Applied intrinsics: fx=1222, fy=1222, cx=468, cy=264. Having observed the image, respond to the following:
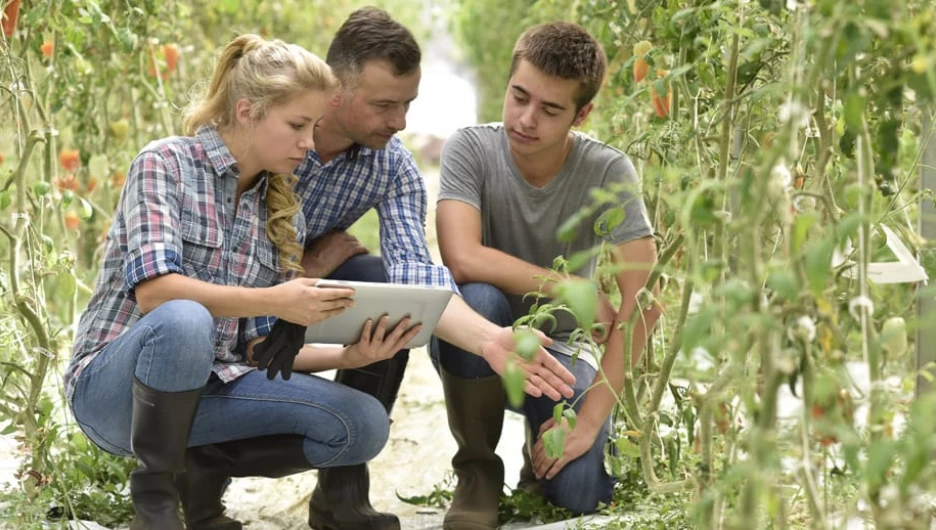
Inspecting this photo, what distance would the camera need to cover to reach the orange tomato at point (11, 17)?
7.39 feet

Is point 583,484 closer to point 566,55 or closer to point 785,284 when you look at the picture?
point 566,55

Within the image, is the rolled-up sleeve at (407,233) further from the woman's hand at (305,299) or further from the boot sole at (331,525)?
the boot sole at (331,525)

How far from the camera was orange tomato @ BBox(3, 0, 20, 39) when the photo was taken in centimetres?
225

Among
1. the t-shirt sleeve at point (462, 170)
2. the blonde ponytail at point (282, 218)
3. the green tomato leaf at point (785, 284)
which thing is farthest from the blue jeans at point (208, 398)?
the green tomato leaf at point (785, 284)

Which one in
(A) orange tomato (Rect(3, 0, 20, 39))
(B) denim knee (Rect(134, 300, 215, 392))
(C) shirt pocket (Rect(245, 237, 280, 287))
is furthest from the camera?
(A) orange tomato (Rect(3, 0, 20, 39))

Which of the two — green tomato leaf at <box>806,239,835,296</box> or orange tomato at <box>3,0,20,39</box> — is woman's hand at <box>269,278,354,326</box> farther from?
green tomato leaf at <box>806,239,835,296</box>

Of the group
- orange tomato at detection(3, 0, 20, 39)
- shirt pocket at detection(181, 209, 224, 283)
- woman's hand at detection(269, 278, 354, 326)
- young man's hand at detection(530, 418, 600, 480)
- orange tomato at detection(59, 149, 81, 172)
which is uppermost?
orange tomato at detection(3, 0, 20, 39)

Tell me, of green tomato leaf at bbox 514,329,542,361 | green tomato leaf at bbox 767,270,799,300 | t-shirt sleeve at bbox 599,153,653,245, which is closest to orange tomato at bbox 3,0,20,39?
t-shirt sleeve at bbox 599,153,653,245

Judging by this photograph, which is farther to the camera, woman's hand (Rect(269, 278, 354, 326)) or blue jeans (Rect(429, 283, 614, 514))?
blue jeans (Rect(429, 283, 614, 514))

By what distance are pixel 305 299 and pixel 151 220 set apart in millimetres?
277

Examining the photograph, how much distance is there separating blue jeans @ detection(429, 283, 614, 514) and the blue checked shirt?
14 centimetres

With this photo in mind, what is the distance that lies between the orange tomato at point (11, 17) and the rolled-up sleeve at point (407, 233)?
0.76m

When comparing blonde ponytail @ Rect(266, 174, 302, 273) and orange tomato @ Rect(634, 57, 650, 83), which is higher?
orange tomato @ Rect(634, 57, 650, 83)

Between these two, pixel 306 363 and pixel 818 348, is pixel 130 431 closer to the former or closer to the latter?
pixel 306 363
